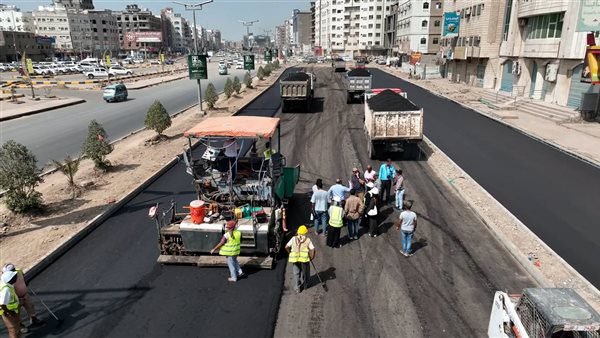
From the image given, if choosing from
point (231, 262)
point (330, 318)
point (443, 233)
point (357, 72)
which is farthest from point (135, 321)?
point (357, 72)

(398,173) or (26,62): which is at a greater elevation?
(26,62)

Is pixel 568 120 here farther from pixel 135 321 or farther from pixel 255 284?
pixel 135 321

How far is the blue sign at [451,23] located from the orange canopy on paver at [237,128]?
48.1 metres

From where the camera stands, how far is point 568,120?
1033 inches

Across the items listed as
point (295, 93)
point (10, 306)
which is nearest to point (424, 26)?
point (295, 93)

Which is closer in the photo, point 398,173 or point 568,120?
point 398,173

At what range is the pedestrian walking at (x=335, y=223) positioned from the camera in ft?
33.7

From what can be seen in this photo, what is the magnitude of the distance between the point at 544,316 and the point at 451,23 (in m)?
53.4

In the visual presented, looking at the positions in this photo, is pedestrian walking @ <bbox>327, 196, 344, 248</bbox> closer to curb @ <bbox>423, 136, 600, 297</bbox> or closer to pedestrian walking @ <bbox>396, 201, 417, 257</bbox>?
pedestrian walking @ <bbox>396, 201, 417, 257</bbox>

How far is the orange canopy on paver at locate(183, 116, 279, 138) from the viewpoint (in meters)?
10.7

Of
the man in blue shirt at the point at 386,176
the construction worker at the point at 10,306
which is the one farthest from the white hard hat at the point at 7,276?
the man in blue shirt at the point at 386,176

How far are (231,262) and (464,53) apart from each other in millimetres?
48300

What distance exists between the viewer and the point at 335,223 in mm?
10359

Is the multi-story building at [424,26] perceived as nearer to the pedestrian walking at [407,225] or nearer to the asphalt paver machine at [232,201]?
the asphalt paver machine at [232,201]
